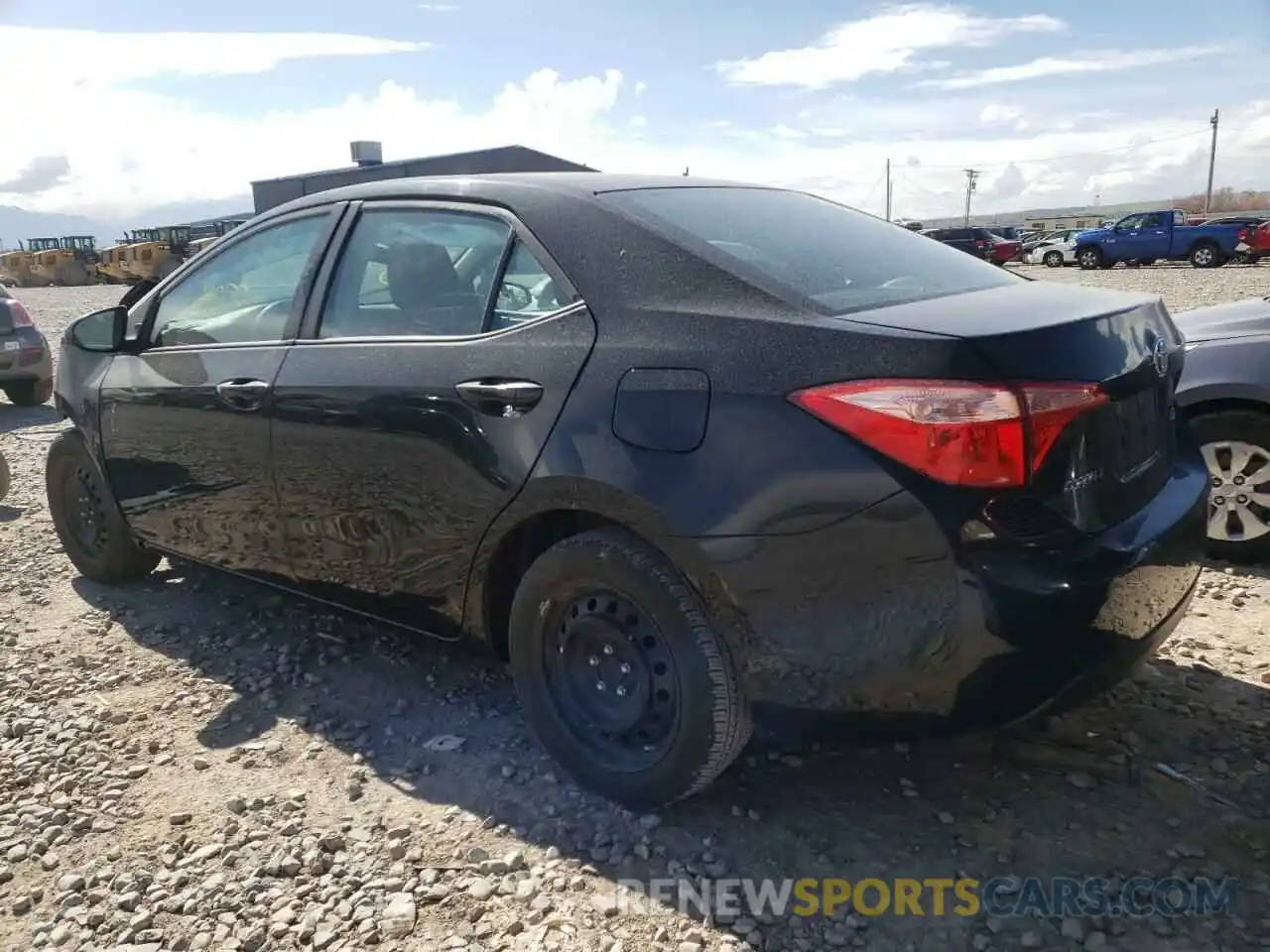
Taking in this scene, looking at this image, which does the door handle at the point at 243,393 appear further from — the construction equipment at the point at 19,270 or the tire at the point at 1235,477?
the construction equipment at the point at 19,270

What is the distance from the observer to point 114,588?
454 centimetres

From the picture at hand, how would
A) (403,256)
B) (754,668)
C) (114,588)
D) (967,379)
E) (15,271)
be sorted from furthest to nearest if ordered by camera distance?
(15,271), (114,588), (403,256), (754,668), (967,379)

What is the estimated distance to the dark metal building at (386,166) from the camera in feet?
103

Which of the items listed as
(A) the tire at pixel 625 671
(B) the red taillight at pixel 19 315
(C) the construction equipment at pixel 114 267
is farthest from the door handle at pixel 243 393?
(C) the construction equipment at pixel 114 267

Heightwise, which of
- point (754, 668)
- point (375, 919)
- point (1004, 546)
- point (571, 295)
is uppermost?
point (571, 295)

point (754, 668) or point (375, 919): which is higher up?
point (754, 668)

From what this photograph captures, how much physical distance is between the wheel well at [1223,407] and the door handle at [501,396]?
294cm

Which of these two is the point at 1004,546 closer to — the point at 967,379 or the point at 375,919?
the point at 967,379

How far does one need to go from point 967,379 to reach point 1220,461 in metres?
2.79

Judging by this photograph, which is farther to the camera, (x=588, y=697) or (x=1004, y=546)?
(x=588, y=697)

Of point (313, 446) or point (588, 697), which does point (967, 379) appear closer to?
point (588, 697)

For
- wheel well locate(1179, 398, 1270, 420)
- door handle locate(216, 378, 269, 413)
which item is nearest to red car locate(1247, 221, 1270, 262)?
wheel well locate(1179, 398, 1270, 420)

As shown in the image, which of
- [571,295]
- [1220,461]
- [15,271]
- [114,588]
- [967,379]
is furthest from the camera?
[15,271]

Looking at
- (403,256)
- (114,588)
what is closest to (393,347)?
(403,256)
